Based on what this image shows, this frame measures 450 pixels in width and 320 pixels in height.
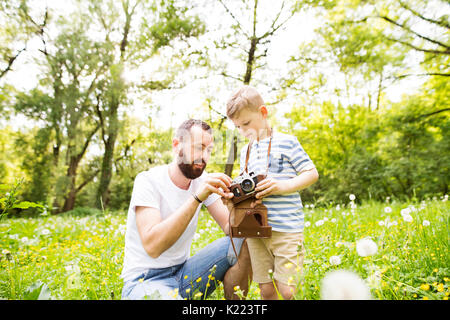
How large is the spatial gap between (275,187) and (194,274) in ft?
2.60

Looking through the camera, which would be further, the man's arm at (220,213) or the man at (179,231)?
the man's arm at (220,213)

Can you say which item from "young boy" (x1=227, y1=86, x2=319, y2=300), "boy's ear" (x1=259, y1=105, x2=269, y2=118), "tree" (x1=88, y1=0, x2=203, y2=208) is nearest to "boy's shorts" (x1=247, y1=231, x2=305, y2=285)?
"young boy" (x1=227, y1=86, x2=319, y2=300)

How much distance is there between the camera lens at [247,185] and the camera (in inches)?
58.9

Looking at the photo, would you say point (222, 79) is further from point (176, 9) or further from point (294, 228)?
point (294, 228)

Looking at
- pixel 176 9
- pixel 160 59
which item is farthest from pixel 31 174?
pixel 176 9

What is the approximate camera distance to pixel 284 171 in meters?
1.70

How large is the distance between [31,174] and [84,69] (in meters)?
5.57

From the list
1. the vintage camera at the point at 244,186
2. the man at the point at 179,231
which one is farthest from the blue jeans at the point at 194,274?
the vintage camera at the point at 244,186

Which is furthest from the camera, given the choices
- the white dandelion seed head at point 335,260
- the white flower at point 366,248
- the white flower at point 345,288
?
the white dandelion seed head at point 335,260

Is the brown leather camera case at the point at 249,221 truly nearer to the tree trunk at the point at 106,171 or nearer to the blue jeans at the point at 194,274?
the blue jeans at the point at 194,274

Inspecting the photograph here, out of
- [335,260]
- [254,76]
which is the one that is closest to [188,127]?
[335,260]

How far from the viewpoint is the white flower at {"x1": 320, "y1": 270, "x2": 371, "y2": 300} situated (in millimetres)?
759

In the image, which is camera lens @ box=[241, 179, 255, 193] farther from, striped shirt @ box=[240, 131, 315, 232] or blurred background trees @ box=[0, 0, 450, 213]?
blurred background trees @ box=[0, 0, 450, 213]

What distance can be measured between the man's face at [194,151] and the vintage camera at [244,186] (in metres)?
0.34
